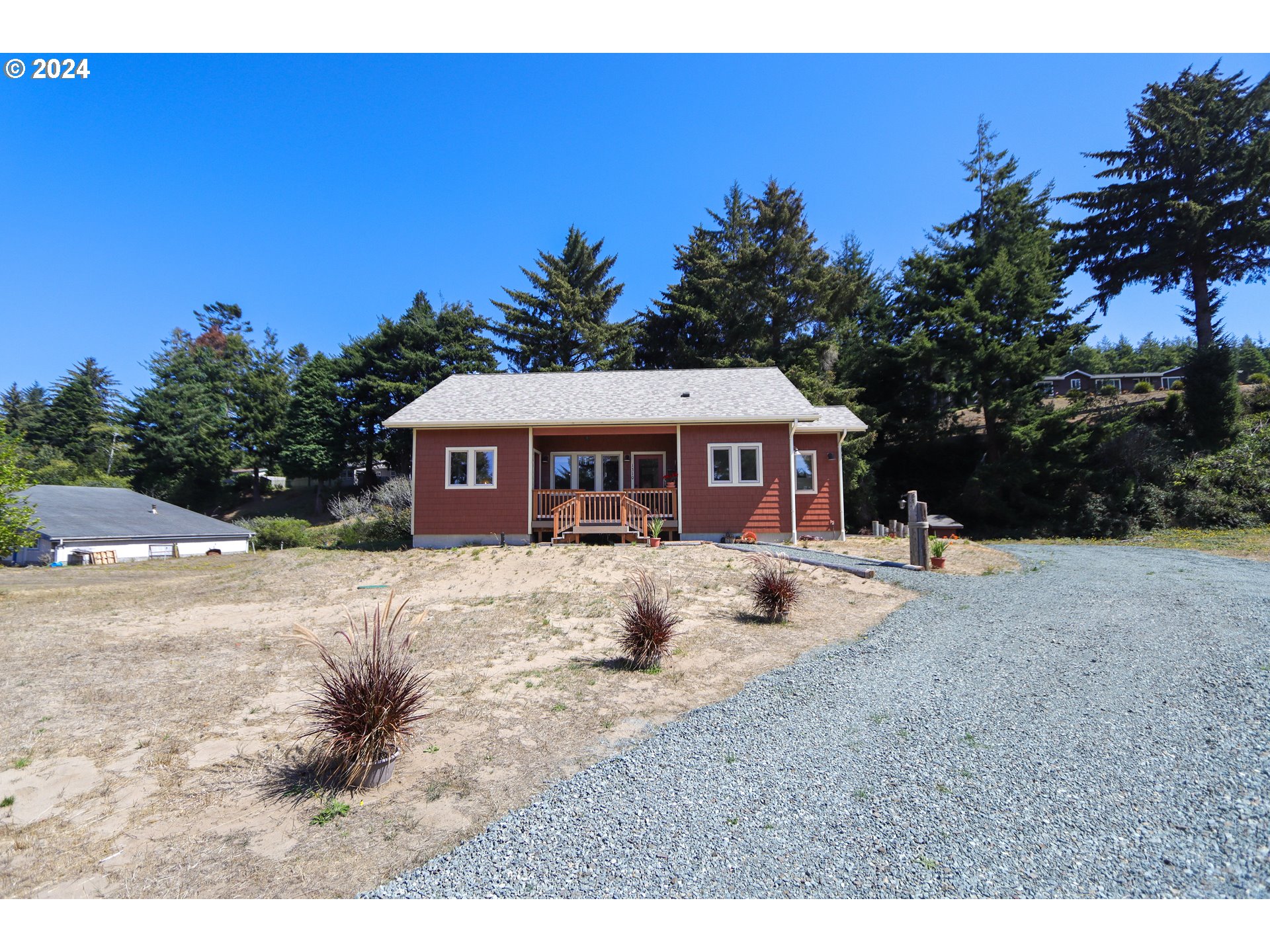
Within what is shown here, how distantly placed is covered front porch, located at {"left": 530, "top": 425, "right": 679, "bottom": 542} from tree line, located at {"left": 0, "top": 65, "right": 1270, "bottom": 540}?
9.98m

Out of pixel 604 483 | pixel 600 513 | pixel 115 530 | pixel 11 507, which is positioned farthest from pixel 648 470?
pixel 115 530

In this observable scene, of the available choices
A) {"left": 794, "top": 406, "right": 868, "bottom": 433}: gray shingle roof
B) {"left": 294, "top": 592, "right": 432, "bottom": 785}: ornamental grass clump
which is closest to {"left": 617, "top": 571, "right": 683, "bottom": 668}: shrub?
{"left": 294, "top": 592, "right": 432, "bottom": 785}: ornamental grass clump

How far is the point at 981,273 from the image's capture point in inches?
953

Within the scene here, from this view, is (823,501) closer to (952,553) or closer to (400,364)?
(952,553)

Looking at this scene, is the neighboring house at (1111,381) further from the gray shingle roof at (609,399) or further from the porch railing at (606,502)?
the porch railing at (606,502)

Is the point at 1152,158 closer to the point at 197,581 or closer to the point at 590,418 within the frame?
the point at 590,418

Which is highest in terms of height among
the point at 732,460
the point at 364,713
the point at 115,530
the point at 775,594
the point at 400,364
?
the point at 400,364

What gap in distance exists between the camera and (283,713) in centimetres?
539

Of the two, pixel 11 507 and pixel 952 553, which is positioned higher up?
pixel 11 507

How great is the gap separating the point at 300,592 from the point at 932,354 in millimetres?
24814

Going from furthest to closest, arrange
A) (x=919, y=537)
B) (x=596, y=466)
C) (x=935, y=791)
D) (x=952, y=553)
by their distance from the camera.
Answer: (x=596, y=466) < (x=952, y=553) < (x=919, y=537) < (x=935, y=791)

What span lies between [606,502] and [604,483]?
2.01 metres

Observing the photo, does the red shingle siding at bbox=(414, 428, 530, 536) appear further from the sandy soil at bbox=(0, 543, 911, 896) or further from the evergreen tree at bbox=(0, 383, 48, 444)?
the evergreen tree at bbox=(0, 383, 48, 444)

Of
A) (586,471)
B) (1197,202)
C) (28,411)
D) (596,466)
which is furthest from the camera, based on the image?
(28,411)
